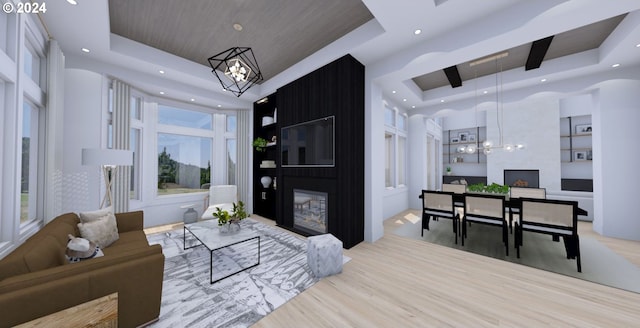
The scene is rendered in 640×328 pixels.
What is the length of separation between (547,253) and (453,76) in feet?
11.3

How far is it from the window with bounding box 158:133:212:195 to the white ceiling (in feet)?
3.53

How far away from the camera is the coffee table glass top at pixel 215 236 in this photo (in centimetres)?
246

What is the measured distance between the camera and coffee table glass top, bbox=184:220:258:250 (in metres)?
2.46

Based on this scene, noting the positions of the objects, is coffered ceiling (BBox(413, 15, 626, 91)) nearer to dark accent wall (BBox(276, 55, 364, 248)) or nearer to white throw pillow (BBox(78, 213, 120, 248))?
dark accent wall (BBox(276, 55, 364, 248))

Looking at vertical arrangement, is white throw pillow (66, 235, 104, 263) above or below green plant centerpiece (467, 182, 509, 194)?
below

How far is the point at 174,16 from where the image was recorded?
2789 mm

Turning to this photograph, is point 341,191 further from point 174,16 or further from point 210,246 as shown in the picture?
point 174,16

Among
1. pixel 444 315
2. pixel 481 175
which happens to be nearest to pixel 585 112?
pixel 481 175

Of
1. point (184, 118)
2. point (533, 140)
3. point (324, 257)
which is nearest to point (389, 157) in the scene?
point (324, 257)

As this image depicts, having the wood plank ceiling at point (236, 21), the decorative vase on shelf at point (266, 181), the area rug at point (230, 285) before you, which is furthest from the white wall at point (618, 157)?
the decorative vase on shelf at point (266, 181)

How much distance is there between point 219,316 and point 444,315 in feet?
6.46

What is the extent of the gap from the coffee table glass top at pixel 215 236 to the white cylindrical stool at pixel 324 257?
2.69ft

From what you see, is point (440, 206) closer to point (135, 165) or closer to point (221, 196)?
point (221, 196)

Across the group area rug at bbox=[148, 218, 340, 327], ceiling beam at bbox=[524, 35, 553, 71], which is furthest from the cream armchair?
ceiling beam at bbox=[524, 35, 553, 71]
